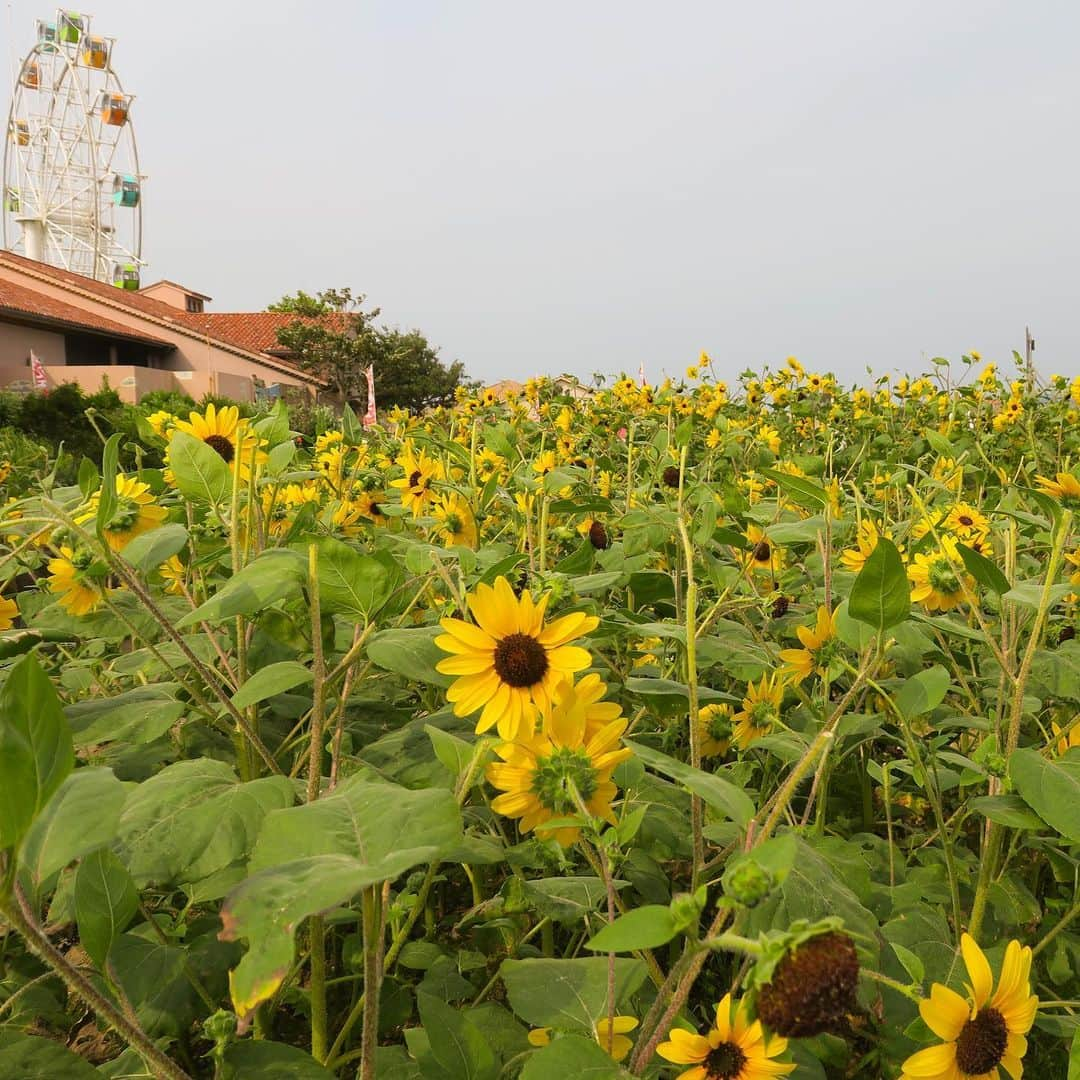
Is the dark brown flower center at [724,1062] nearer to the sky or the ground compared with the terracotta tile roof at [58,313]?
nearer to the ground

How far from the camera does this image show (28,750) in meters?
0.51

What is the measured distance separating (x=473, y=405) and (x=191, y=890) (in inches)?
147

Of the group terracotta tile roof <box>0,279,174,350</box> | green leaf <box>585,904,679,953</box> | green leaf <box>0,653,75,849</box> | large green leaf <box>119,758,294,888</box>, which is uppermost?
terracotta tile roof <box>0,279,174,350</box>

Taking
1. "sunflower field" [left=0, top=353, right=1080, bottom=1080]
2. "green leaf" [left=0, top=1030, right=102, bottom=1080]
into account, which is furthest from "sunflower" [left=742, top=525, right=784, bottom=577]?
"green leaf" [left=0, top=1030, right=102, bottom=1080]

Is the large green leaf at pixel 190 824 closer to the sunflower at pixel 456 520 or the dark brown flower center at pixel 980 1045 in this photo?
the dark brown flower center at pixel 980 1045

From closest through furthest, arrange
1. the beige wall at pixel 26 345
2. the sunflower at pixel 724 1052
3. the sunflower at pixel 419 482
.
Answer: the sunflower at pixel 724 1052 < the sunflower at pixel 419 482 < the beige wall at pixel 26 345

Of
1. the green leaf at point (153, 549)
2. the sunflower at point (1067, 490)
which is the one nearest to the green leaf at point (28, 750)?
the green leaf at point (153, 549)

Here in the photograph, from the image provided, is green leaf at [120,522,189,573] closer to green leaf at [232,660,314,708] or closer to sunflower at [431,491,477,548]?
green leaf at [232,660,314,708]

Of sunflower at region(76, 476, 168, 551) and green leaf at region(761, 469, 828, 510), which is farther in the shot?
sunflower at region(76, 476, 168, 551)

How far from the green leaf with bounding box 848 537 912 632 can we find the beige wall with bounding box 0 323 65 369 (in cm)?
2287

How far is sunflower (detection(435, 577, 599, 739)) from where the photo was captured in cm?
93

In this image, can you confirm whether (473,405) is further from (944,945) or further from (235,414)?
(944,945)

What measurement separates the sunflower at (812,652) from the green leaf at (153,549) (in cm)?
89

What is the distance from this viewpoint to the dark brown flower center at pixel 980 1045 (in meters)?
0.77
